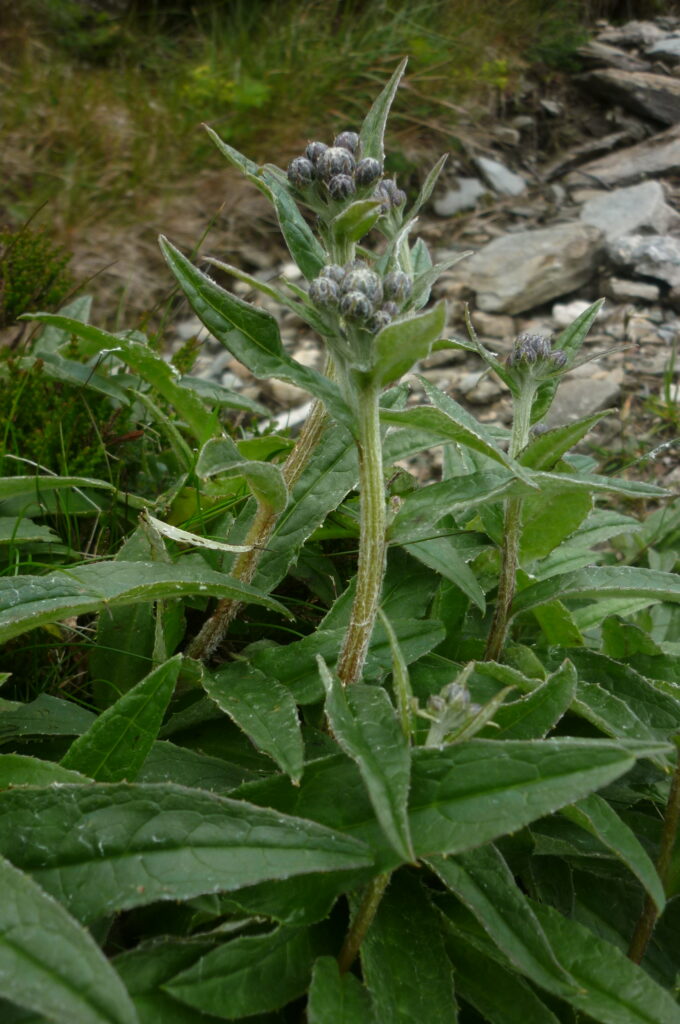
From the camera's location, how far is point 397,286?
1.61m

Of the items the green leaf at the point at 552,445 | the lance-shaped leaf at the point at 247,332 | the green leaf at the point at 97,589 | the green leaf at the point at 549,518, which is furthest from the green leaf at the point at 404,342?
the green leaf at the point at 549,518

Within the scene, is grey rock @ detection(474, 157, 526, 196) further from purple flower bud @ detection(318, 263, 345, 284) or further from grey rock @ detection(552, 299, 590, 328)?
purple flower bud @ detection(318, 263, 345, 284)

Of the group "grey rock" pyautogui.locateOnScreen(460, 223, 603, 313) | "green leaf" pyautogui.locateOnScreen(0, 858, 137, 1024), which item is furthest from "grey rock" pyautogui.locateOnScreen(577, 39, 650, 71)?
"green leaf" pyautogui.locateOnScreen(0, 858, 137, 1024)

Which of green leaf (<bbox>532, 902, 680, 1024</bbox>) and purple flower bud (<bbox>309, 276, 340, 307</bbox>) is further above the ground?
purple flower bud (<bbox>309, 276, 340, 307</bbox>)

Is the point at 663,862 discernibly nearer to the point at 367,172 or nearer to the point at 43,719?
the point at 43,719

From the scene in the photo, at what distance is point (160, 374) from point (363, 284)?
1.17 metres

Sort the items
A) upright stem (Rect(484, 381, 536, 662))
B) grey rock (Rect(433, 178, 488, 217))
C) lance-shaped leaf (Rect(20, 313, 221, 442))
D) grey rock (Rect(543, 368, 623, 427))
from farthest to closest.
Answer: grey rock (Rect(433, 178, 488, 217)) < grey rock (Rect(543, 368, 623, 427)) < lance-shaped leaf (Rect(20, 313, 221, 442)) < upright stem (Rect(484, 381, 536, 662))

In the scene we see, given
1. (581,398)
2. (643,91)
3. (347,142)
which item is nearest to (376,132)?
(347,142)

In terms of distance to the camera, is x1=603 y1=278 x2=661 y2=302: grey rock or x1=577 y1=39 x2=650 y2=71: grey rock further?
x1=577 y1=39 x2=650 y2=71: grey rock

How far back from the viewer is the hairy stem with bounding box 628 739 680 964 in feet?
6.13

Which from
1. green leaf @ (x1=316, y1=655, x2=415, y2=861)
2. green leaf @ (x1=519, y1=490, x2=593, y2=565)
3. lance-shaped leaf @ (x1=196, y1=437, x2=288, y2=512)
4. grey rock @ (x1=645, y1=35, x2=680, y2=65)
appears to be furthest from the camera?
grey rock @ (x1=645, y1=35, x2=680, y2=65)

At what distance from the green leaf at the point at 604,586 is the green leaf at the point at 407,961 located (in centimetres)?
71

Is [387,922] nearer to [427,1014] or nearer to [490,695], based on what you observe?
[427,1014]

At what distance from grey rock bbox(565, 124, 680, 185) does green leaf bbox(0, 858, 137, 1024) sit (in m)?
7.29
